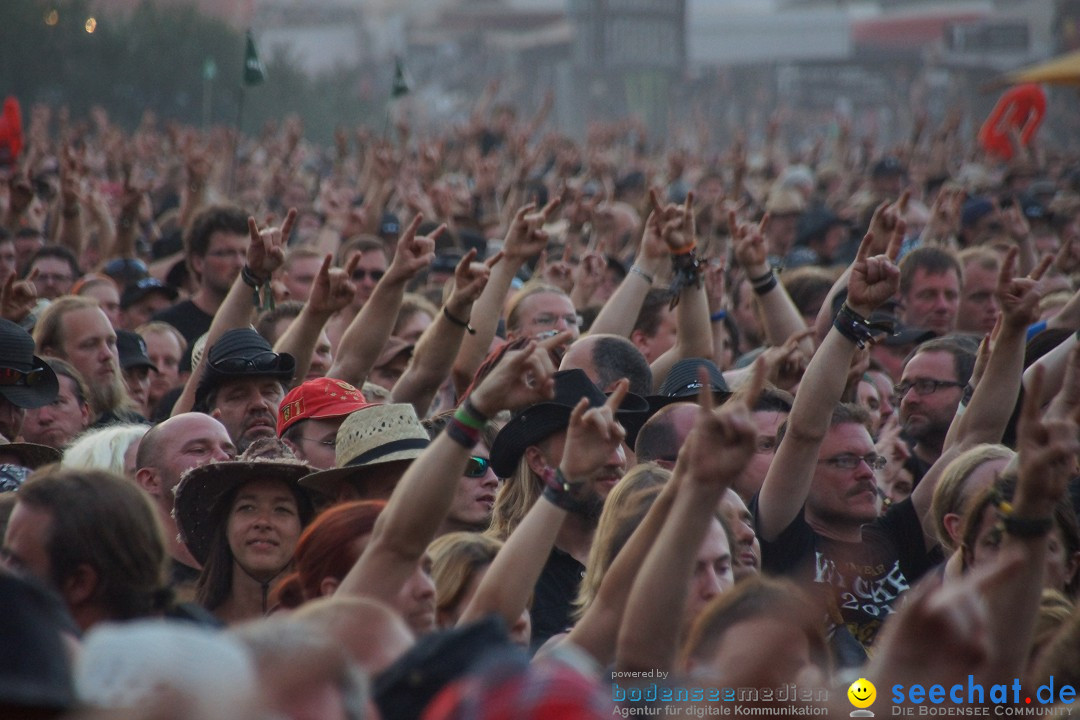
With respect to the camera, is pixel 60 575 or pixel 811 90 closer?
pixel 60 575

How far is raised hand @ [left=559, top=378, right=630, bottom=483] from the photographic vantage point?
11.4 feet

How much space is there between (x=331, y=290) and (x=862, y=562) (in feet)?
7.69

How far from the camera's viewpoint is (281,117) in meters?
35.7

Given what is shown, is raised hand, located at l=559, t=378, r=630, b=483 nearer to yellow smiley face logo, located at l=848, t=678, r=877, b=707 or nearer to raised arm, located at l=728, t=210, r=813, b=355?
yellow smiley face logo, located at l=848, t=678, r=877, b=707

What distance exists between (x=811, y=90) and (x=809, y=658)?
41109mm

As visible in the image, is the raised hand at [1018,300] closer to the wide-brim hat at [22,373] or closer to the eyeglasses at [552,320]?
the eyeglasses at [552,320]

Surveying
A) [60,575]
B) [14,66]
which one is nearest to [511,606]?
[60,575]

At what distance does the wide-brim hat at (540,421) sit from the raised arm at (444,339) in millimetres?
640

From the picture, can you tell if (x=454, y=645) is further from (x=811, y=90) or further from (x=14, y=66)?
(x=811, y=90)

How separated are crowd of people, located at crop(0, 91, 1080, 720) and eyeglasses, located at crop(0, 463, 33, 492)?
30 cm

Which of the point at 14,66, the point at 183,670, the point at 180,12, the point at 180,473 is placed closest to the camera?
the point at 183,670

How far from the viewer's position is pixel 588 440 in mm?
3498

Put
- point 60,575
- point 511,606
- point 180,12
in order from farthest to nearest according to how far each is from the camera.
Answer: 1. point 180,12
2. point 511,606
3. point 60,575

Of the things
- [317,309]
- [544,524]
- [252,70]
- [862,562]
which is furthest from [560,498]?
[252,70]
